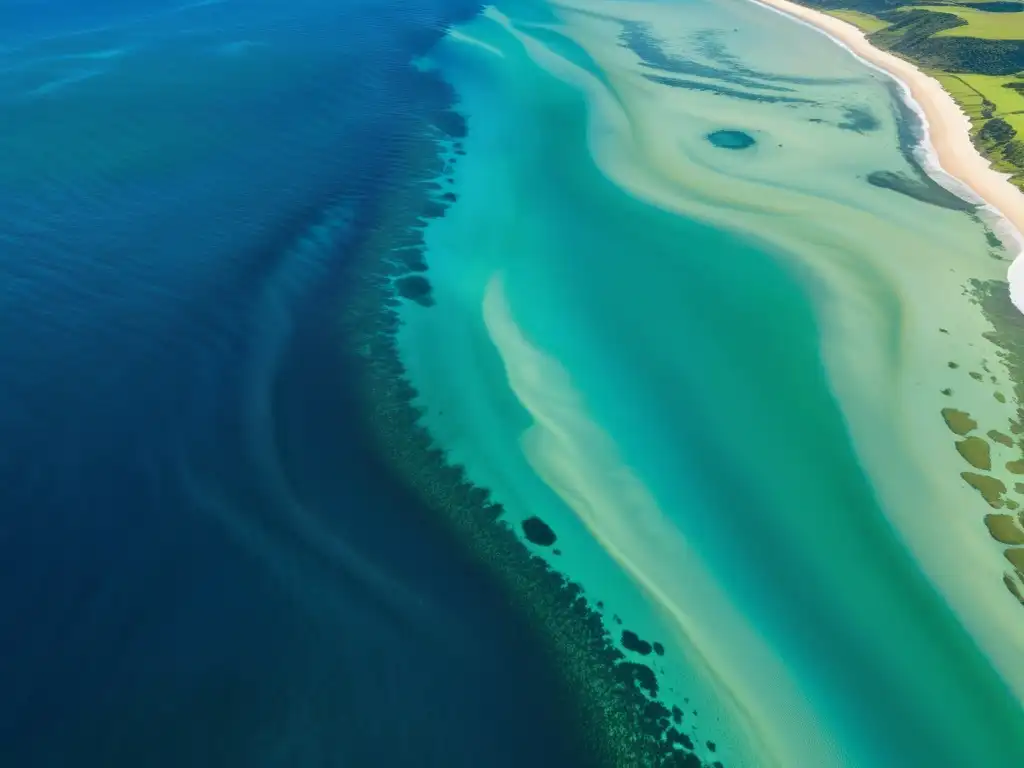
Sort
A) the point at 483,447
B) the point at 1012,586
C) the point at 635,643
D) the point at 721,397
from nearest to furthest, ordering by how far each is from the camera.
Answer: the point at 635,643, the point at 1012,586, the point at 483,447, the point at 721,397

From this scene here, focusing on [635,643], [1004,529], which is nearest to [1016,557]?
[1004,529]

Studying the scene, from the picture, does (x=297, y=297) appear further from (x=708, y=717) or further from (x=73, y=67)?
(x=73, y=67)

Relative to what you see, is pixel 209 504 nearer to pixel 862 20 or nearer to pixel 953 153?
pixel 953 153

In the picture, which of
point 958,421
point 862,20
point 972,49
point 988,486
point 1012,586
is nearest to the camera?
point 1012,586

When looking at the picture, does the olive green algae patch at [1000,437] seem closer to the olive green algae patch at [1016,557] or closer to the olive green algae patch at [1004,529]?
the olive green algae patch at [1004,529]

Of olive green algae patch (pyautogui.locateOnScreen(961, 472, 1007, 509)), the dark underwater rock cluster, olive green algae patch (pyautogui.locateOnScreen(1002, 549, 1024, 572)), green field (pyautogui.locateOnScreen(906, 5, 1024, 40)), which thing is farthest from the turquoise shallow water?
green field (pyautogui.locateOnScreen(906, 5, 1024, 40))

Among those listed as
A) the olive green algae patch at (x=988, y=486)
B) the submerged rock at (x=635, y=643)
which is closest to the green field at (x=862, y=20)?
the olive green algae patch at (x=988, y=486)

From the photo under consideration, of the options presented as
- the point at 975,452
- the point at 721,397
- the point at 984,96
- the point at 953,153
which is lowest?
the point at 721,397

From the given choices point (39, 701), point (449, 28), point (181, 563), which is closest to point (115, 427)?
point (181, 563)
